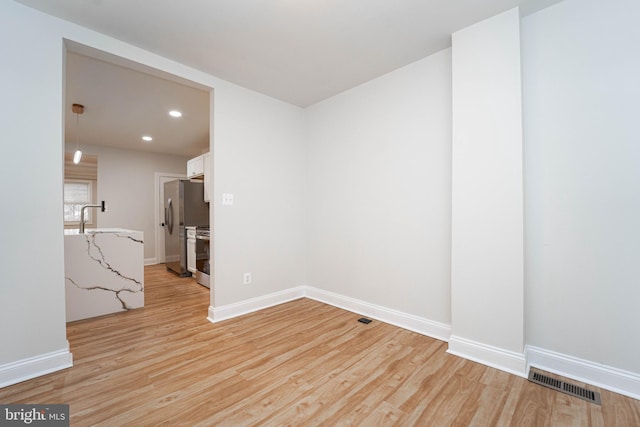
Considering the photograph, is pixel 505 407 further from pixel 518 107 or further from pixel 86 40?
pixel 86 40

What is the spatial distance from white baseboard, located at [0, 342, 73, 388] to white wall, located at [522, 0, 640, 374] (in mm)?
3493

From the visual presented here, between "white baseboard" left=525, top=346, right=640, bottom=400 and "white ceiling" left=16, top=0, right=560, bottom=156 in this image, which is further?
"white ceiling" left=16, top=0, right=560, bottom=156

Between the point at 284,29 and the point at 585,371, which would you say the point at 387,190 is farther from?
the point at 585,371

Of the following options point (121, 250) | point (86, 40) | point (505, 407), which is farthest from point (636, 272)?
point (121, 250)

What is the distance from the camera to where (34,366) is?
1833mm

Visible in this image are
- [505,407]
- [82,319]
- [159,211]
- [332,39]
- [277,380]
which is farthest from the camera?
[159,211]

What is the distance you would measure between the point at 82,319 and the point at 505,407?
3.95 m

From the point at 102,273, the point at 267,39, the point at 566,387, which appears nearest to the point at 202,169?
the point at 102,273

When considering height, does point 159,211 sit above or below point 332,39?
below

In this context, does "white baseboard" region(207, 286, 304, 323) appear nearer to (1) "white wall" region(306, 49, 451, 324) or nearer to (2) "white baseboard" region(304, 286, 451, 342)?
(2) "white baseboard" region(304, 286, 451, 342)

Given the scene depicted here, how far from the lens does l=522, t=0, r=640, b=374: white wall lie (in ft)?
5.45

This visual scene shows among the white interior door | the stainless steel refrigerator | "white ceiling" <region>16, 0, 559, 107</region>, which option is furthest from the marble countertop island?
the white interior door

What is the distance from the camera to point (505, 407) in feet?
5.11

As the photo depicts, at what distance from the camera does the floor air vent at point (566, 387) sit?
1.62m
